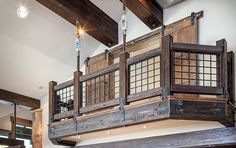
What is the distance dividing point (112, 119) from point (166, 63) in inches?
50.0

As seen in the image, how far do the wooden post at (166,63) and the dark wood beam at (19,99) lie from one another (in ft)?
14.9

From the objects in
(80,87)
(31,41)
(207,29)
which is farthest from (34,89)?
(207,29)

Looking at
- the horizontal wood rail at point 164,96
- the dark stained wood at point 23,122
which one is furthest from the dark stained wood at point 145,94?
the dark stained wood at point 23,122

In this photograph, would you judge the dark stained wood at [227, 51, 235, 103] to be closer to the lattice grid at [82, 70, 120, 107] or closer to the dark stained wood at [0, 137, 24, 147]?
the lattice grid at [82, 70, 120, 107]

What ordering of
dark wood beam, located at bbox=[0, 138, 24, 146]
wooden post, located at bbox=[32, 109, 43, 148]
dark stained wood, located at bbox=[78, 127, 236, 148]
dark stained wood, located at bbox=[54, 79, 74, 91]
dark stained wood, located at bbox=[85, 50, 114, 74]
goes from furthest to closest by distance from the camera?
1. dark wood beam, located at bbox=[0, 138, 24, 146]
2. wooden post, located at bbox=[32, 109, 43, 148]
3. dark stained wood, located at bbox=[85, 50, 114, 74]
4. dark stained wood, located at bbox=[54, 79, 74, 91]
5. dark stained wood, located at bbox=[78, 127, 236, 148]

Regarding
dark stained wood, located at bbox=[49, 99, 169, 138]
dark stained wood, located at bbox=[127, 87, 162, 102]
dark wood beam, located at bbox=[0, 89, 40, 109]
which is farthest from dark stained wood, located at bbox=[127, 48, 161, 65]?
dark wood beam, located at bbox=[0, 89, 40, 109]

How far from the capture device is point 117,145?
650 cm

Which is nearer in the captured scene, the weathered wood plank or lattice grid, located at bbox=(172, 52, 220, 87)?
lattice grid, located at bbox=(172, 52, 220, 87)

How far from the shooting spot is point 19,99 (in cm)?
861

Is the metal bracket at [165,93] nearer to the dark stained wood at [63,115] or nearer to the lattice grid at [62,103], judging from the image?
the dark stained wood at [63,115]

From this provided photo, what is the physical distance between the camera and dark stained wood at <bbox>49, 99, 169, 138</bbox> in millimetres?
5004

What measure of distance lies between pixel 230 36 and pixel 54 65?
3861 mm

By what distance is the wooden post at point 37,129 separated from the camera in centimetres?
824

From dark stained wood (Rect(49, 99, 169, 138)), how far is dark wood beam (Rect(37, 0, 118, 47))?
1.82 m
